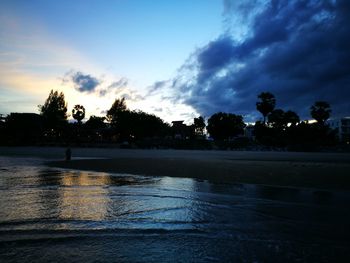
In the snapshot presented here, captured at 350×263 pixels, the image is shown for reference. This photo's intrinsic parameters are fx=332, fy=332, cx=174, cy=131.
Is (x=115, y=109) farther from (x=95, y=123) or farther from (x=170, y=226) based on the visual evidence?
(x=170, y=226)

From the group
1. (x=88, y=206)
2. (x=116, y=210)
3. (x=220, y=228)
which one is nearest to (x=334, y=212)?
(x=220, y=228)

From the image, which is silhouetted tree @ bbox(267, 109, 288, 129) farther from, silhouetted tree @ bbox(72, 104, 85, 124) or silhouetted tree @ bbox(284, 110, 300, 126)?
silhouetted tree @ bbox(72, 104, 85, 124)

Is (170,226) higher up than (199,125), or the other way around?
(199,125)

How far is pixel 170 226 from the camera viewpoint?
6332mm

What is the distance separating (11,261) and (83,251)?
92 cm

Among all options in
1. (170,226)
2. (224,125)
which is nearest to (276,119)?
(224,125)

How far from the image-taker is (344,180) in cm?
1418

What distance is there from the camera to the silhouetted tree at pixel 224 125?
116 m

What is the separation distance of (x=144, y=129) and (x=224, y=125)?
1219 inches

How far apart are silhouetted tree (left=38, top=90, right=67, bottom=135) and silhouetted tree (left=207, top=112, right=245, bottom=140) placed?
165 feet

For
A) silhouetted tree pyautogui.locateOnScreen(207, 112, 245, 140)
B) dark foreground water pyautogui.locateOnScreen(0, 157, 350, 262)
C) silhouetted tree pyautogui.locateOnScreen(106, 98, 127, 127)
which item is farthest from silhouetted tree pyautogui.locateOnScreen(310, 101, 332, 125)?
dark foreground water pyautogui.locateOnScreen(0, 157, 350, 262)

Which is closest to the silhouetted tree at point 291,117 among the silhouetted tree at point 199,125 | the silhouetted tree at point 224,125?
the silhouetted tree at point 224,125

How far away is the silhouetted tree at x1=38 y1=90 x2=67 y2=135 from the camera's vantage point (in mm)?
99000

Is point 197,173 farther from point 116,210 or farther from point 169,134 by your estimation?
point 169,134
